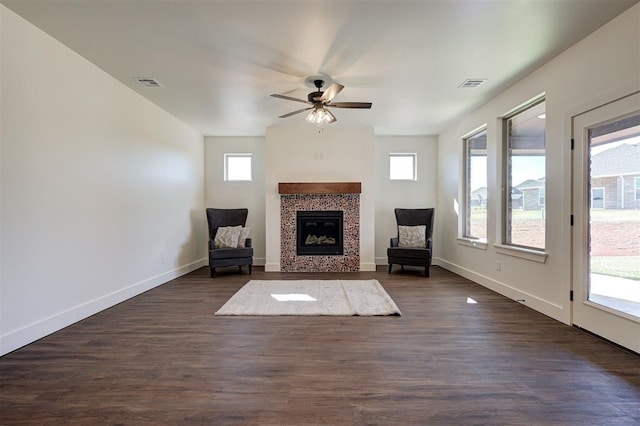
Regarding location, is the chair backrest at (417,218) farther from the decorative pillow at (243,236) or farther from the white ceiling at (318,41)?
the decorative pillow at (243,236)

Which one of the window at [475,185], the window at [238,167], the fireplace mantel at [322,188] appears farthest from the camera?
the window at [238,167]

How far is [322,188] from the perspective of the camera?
19.3ft

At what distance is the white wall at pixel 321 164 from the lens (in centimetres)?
602

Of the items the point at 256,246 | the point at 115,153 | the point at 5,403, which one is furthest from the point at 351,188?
the point at 5,403

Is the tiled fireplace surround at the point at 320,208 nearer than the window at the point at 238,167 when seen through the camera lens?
Yes

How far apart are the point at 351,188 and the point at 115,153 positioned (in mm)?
3741

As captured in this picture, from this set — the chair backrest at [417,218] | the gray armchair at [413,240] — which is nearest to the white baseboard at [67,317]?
the gray armchair at [413,240]

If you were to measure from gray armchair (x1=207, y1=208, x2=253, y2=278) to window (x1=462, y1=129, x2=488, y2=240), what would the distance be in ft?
12.8

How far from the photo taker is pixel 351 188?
589 cm

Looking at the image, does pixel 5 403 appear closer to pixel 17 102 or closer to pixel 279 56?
pixel 17 102

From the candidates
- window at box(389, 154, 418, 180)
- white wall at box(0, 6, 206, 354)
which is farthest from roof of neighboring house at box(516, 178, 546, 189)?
white wall at box(0, 6, 206, 354)

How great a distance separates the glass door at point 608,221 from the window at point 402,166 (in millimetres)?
3753

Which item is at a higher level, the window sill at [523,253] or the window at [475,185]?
the window at [475,185]

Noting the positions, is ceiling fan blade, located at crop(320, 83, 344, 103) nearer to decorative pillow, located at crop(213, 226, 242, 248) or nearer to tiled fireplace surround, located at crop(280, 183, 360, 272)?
tiled fireplace surround, located at crop(280, 183, 360, 272)
